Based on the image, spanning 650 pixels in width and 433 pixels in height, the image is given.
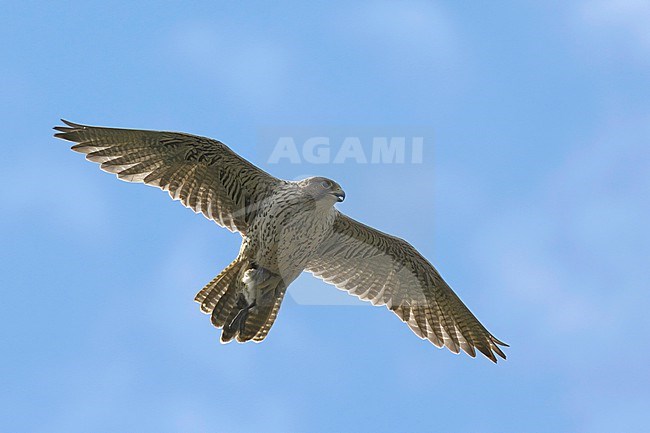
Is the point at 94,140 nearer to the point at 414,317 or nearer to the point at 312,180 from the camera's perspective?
the point at 312,180

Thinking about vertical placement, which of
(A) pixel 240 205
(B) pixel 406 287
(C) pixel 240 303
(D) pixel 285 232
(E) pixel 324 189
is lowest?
(C) pixel 240 303

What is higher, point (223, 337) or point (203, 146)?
point (203, 146)

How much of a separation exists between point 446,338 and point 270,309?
2.58 meters

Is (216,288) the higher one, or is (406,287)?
(406,287)

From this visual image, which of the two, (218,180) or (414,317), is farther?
(414,317)

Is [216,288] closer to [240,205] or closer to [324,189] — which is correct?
[240,205]

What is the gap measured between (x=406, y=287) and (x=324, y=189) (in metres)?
2.58

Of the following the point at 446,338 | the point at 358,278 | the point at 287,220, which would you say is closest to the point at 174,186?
the point at 287,220

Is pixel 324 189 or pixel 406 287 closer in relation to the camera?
pixel 324 189

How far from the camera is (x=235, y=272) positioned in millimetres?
14422

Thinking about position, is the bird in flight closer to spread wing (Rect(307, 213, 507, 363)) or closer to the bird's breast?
the bird's breast

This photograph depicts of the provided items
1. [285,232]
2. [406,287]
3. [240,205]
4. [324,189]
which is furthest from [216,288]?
[406,287]

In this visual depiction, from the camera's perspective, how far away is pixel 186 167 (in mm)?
14484

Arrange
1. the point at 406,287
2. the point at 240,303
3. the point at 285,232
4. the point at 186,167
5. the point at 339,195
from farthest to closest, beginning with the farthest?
the point at 406,287, the point at 186,167, the point at 240,303, the point at 285,232, the point at 339,195
